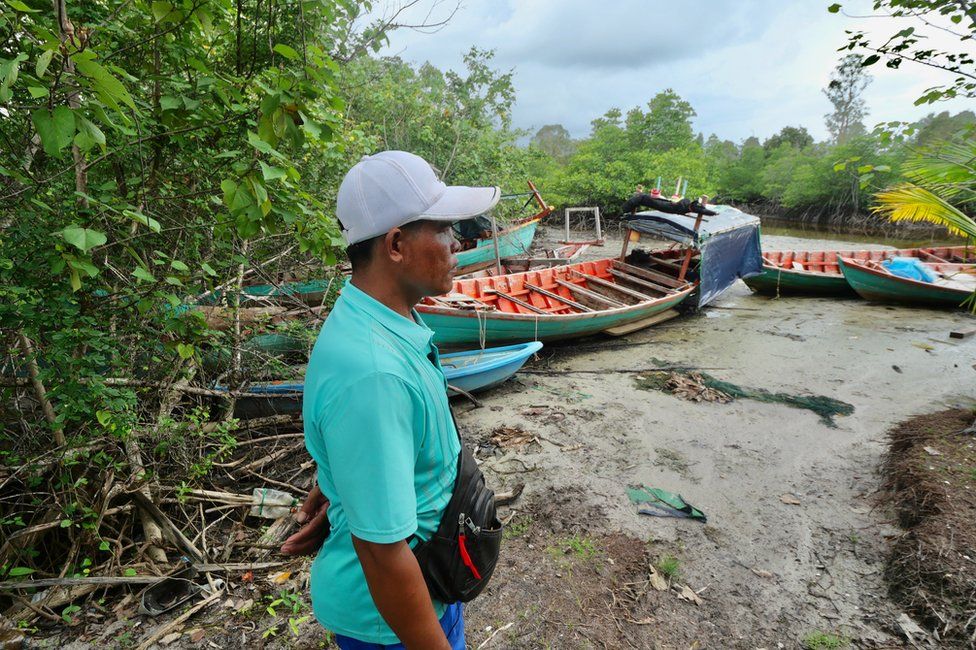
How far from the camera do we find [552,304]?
1009cm

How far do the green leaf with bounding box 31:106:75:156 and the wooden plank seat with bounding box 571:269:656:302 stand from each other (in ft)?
32.9

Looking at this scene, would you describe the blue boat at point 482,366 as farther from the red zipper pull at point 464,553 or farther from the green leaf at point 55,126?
the green leaf at point 55,126

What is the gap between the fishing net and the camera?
6531mm

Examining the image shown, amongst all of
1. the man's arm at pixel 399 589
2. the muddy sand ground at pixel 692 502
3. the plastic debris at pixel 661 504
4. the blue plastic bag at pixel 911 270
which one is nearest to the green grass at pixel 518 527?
the muddy sand ground at pixel 692 502

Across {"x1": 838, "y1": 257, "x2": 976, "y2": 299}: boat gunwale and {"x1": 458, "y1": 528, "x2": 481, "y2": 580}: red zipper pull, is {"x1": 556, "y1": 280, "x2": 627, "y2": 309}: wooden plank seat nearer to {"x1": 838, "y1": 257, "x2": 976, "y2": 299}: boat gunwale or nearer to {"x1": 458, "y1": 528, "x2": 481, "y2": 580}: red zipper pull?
{"x1": 838, "y1": 257, "x2": 976, "y2": 299}: boat gunwale

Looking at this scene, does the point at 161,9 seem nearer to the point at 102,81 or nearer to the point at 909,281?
the point at 102,81

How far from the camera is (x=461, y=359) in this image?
7.20 m

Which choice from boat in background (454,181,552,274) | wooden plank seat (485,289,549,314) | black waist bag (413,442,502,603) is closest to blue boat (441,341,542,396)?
wooden plank seat (485,289,549,314)

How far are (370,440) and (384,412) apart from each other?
0.22ft

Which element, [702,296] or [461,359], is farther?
[702,296]

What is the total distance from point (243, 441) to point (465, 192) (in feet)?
15.4

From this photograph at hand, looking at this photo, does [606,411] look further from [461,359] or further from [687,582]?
[687,582]

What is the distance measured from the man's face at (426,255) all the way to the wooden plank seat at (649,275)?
10.7m

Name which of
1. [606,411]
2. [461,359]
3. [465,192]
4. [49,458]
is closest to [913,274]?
[606,411]
